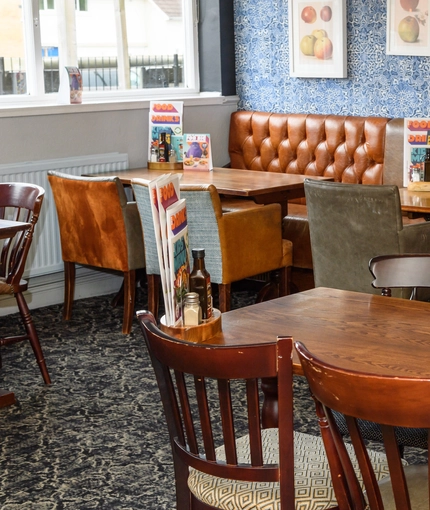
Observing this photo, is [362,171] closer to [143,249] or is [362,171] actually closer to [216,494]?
[143,249]

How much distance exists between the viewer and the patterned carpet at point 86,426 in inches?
113

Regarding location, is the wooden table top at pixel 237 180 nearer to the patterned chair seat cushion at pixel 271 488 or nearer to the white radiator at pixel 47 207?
the white radiator at pixel 47 207

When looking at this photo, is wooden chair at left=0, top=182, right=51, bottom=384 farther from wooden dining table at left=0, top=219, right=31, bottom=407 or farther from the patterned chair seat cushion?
the patterned chair seat cushion

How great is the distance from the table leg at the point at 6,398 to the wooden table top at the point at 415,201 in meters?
1.98

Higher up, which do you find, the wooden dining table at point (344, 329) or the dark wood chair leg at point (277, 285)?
the wooden dining table at point (344, 329)

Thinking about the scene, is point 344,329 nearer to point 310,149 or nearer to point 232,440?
point 232,440

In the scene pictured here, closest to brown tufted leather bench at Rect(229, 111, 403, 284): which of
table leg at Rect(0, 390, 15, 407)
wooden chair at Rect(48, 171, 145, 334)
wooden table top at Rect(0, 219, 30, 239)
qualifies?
wooden chair at Rect(48, 171, 145, 334)

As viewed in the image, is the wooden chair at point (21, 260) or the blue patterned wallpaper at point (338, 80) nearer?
the wooden chair at point (21, 260)

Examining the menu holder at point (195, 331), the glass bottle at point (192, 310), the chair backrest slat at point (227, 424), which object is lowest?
the chair backrest slat at point (227, 424)

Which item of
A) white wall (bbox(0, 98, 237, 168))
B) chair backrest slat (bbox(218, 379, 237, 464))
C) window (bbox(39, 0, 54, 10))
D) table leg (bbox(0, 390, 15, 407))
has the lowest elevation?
table leg (bbox(0, 390, 15, 407))

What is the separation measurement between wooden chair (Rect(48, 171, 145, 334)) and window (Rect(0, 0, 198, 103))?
986 millimetres

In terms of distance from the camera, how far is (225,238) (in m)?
4.40

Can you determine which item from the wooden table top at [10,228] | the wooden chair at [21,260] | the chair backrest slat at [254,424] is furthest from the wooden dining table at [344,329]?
the wooden chair at [21,260]

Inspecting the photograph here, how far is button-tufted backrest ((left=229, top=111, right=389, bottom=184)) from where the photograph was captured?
5.33 metres
